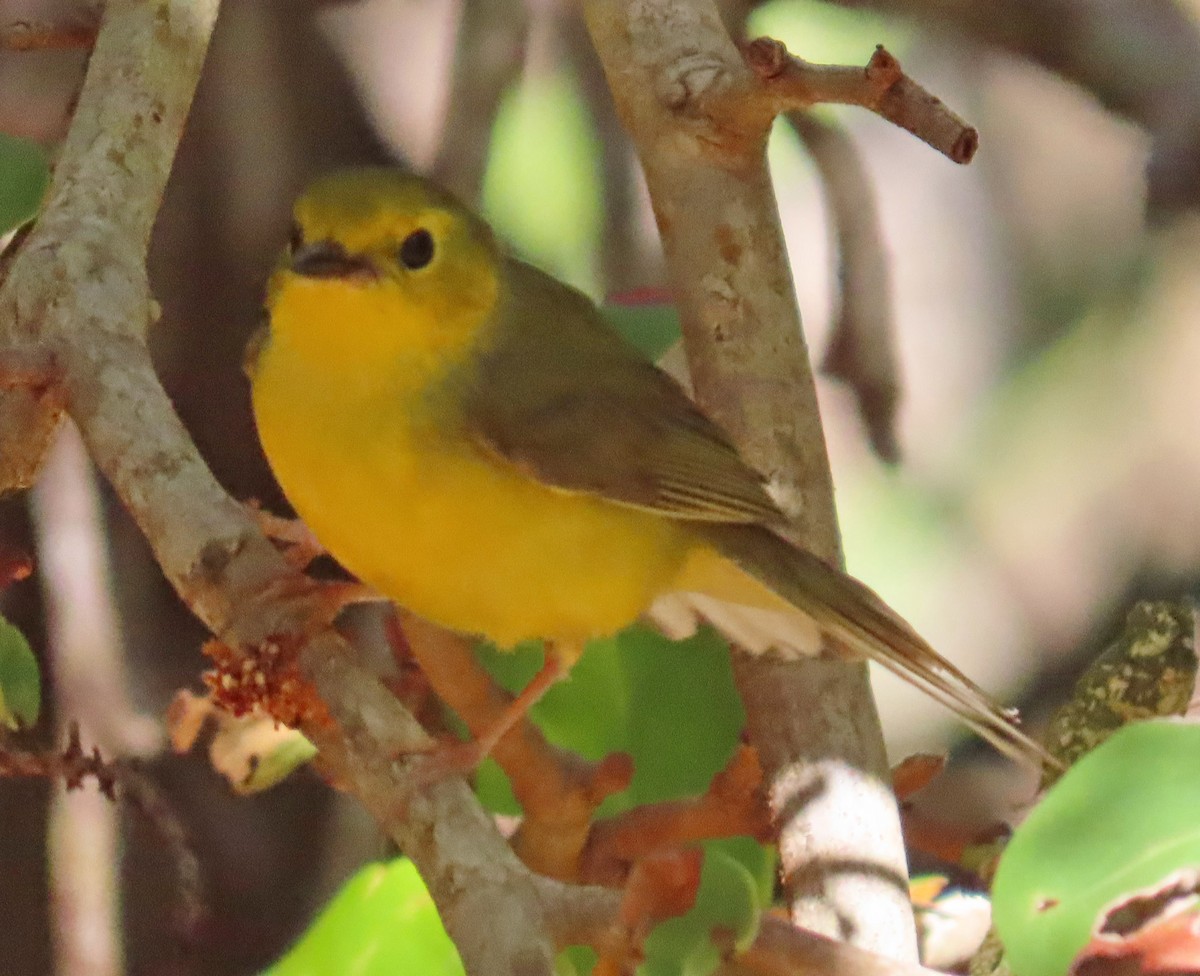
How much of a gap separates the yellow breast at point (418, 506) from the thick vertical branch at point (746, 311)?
34 cm

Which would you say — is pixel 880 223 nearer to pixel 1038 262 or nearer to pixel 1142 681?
pixel 1038 262

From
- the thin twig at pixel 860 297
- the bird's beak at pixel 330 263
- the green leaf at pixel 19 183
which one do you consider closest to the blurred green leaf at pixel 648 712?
the bird's beak at pixel 330 263

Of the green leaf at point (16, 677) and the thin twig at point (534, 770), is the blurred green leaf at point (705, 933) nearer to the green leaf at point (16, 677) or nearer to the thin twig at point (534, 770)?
the thin twig at point (534, 770)

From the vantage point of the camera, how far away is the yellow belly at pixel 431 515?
1.38 meters

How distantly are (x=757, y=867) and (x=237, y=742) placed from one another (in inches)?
29.2

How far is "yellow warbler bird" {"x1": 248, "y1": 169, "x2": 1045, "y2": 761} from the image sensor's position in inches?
54.9

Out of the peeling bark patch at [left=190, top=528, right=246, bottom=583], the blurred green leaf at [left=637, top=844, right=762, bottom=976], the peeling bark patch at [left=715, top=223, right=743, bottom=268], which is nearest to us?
the blurred green leaf at [left=637, top=844, right=762, bottom=976]

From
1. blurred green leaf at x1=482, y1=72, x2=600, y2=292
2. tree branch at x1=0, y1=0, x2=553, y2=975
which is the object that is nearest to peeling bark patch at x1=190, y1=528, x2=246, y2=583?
tree branch at x1=0, y1=0, x2=553, y2=975

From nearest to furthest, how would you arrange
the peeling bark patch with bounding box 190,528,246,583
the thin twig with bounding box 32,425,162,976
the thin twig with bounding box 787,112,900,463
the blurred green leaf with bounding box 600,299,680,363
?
1. the peeling bark patch with bounding box 190,528,246,583
2. the blurred green leaf with bounding box 600,299,680,363
3. the thin twig with bounding box 32,425,162,976
4. the thin twig with bounding box 787,112,900,463

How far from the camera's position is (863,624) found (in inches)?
63.4

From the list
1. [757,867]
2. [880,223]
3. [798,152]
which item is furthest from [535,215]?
[757,867]

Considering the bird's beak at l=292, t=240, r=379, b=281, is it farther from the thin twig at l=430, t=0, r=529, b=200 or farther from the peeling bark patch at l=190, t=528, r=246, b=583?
the thin twig at l=430, t=0, r=529, b=200

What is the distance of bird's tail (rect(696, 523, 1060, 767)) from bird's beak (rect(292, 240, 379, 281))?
57 cm

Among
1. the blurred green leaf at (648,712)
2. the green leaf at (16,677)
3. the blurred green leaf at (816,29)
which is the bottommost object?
the blurred green leaf at (648,712)
